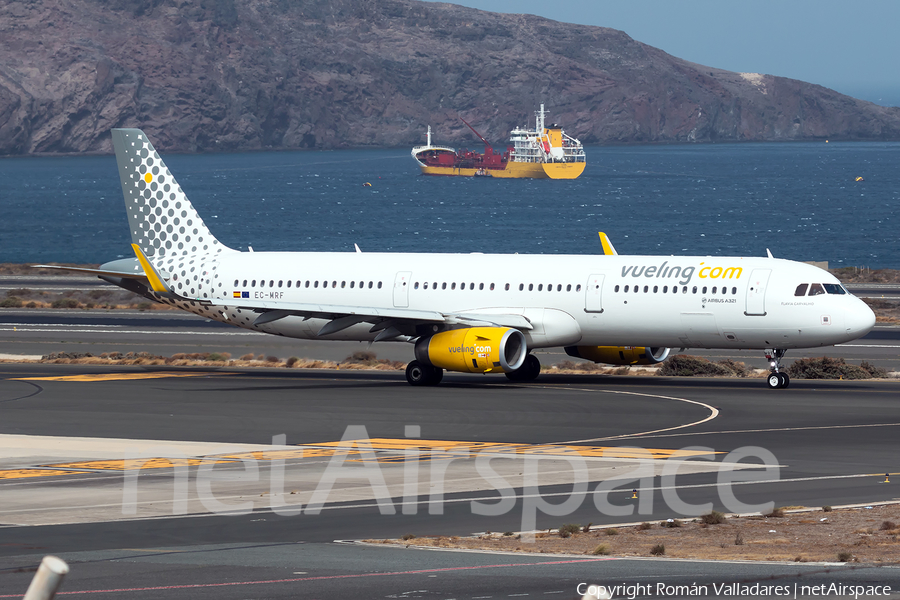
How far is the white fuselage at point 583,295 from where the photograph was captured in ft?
122

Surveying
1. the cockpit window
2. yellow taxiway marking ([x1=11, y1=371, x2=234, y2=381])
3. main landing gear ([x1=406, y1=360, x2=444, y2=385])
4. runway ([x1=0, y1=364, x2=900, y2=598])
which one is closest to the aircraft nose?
the cockpit window

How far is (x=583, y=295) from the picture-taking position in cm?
3928

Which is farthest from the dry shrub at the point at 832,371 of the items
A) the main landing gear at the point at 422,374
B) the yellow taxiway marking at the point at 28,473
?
the yellow taxiway marking at the point at 28,473

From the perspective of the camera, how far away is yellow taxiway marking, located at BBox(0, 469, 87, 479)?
24297 mm

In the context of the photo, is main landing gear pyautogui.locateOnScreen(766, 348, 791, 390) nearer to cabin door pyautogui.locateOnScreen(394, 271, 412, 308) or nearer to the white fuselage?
the white fuselage

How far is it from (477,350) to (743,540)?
70.5ft

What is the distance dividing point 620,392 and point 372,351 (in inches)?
656

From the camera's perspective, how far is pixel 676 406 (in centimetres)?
3431

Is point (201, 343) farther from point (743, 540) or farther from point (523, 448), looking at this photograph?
point (743, 540)

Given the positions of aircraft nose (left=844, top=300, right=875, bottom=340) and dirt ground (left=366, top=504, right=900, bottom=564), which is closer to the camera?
dirt ground (left=366, top=504, right=900, bottom=564)

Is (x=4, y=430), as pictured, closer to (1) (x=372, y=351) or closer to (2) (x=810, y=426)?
(2) (x=810, y=426)

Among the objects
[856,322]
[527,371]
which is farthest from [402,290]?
[856,322]

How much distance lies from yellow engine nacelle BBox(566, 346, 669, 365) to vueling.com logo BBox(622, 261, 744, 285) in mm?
2975

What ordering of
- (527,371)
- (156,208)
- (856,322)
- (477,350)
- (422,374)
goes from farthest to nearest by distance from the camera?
(156,208) → (527,371) → (422,374) → (477,350) → (856,322)
